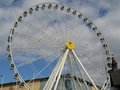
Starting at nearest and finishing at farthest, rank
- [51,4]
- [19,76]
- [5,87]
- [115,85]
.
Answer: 1. [115,85]
2. [19,76]
3. [51,4]
4. [5,87]

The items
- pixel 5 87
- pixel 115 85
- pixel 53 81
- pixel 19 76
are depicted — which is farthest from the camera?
pixel 5 87

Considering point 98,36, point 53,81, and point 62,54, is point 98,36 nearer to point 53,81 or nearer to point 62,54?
point 62,54

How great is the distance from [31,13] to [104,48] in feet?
43.7

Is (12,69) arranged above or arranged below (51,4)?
below

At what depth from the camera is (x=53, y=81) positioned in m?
42.6

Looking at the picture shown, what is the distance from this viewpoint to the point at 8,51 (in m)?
45.8

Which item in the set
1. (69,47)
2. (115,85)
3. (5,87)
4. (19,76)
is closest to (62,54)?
(69,47)

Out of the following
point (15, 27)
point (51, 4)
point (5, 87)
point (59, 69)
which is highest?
point (51, 4)

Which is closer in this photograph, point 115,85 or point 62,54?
point 115,85

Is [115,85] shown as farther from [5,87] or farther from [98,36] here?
[5,87]

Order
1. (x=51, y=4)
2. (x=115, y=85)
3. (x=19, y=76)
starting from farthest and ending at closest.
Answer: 1. (x=51, y=4)
2. (x=19, y=76)
3. (x=115, y=85)

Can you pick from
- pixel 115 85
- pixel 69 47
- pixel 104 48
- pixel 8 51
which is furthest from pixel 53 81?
pixel 115 85

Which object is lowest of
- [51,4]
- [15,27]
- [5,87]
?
[5,87]

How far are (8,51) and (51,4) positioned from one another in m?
9.94
